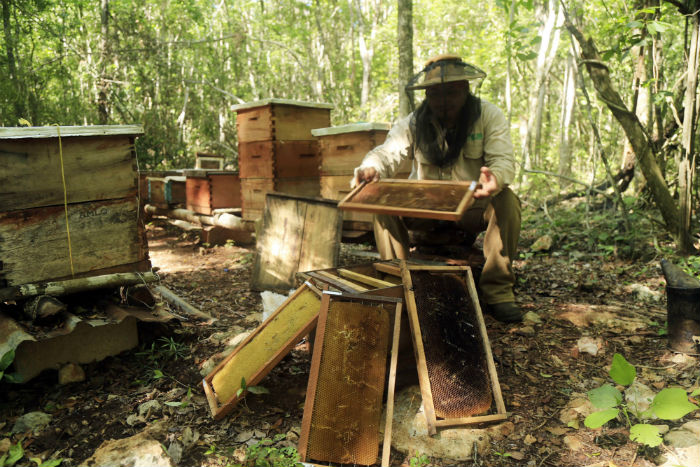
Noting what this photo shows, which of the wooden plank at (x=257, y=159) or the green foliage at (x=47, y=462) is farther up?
the wooden plank at (x=257, y=159)

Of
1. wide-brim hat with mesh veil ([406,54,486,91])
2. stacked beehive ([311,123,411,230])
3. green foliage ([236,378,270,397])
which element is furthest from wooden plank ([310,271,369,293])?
stacked beehive ([311,123,411,230])

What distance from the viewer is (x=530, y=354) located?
2586mm

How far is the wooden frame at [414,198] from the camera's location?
2266mm

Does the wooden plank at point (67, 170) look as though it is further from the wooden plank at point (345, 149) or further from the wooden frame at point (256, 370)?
the wooden plank at point (345, 149)

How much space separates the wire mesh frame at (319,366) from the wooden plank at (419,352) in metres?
0.12

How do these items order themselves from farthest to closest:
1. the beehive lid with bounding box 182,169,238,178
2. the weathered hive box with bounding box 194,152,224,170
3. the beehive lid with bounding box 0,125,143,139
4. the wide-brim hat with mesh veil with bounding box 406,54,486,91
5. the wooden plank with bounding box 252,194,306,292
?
the weathered hive box with bounding box 194,152,224,170, the beehive lid with bounding box 182,169,238,178, the wooden plank with bounding box 252,194,306,292, the wide-brim hat with mesh veil with bounding box 406,54,486,91, the beehive lid with bounding box 0,125,143,139

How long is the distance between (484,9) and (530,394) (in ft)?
61.4

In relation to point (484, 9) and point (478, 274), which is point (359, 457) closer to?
point (478, 274)

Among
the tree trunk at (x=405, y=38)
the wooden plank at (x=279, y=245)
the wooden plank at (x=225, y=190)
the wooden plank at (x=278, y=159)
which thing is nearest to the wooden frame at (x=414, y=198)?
the wooden plank at (x=279, y=245)

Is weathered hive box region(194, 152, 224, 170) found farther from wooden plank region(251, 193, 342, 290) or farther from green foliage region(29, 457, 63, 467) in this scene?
green foliage region(29, 457, 63, 467)

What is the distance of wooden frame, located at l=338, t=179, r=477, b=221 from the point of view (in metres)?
2.27

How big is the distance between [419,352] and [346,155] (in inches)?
113

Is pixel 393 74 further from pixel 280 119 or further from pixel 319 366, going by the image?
pixel 319 366

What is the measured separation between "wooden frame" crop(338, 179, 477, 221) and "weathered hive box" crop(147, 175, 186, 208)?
5.01 metres
